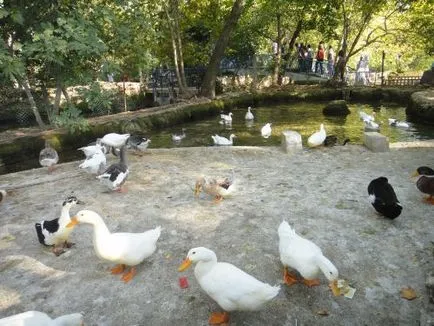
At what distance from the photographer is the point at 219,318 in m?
3.67

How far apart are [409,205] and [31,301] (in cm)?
530

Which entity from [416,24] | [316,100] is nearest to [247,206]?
[316,100]

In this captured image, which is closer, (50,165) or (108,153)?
(50,165)

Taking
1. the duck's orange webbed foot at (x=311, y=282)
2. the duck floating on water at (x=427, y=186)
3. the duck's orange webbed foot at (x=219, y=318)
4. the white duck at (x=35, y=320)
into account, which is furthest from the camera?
Answer: the duck floating on water at (x=427, y=186)

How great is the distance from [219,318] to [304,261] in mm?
1019

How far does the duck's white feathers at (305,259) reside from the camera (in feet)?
12.3

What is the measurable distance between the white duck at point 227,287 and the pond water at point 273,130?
8.40 meters

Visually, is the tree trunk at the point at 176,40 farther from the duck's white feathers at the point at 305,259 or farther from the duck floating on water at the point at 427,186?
the duck's white feathers at the point at 305,259

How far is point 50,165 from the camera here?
27.3 ft

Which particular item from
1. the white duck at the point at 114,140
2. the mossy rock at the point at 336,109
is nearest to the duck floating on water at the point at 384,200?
the white duck at the point at 114,140

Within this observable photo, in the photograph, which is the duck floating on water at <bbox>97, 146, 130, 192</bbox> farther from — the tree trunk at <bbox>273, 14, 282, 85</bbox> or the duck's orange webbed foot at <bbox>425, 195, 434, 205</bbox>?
the tree trunk at <bbox>273, 14, 282, 85</bbox>

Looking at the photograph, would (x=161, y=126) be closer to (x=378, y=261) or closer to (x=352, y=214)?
(x=352, y=214)

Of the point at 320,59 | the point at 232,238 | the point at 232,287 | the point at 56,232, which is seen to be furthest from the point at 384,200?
the point at 320,59

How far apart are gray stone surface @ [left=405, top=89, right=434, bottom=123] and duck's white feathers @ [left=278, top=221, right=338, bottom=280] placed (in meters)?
12.9
